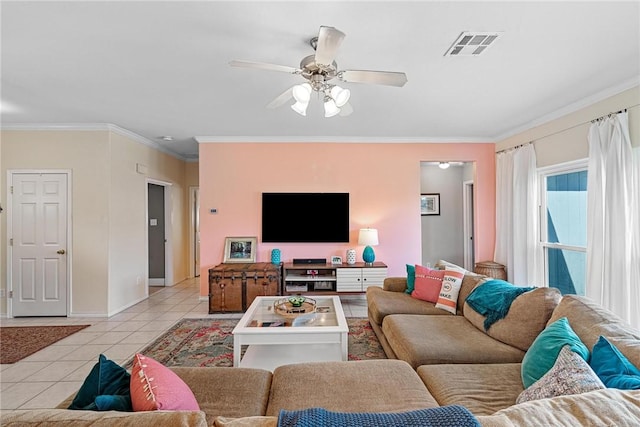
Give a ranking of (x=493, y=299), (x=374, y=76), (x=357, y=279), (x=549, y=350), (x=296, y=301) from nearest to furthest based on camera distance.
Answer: (x=549, y=350), (x=374, y=76), (x=493, y=299), (x=296, y=301), (x=357, y=279)

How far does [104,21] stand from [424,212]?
235 inches

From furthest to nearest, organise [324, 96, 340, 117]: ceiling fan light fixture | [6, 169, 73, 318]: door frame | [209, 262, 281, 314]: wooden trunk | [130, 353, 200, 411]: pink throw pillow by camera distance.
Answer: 1. [209, 262, 281, 314]: wooden trunk
2. [6, 169, 73, 318]: door frame
3. [324, 96, 340, 117]: ceiling fan light fixture
4. [130, 353, 200, 411]: pink throw pillow

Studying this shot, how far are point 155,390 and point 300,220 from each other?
12.5 feet

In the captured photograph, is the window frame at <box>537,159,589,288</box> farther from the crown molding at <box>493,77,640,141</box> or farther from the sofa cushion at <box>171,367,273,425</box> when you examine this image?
the sofa cushion at <box>171,367,273,425</box>

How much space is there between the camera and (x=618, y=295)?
2.79 meters

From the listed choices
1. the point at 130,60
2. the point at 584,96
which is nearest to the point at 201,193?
the point at 130,60

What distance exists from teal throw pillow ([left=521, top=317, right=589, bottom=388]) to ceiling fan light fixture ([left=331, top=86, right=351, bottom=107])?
5.97ft

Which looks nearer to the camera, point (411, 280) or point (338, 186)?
point (411, 280)

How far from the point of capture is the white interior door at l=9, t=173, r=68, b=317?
13.6 ft

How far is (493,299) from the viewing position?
7.91 ft

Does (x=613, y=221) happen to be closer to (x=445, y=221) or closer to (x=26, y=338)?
(x=445, y=221)

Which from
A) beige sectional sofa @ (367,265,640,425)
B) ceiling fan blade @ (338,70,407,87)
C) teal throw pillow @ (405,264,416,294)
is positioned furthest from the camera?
teal throw pillow @ (405,264,416,294)

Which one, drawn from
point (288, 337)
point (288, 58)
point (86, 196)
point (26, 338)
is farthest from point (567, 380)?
point (86, 196)

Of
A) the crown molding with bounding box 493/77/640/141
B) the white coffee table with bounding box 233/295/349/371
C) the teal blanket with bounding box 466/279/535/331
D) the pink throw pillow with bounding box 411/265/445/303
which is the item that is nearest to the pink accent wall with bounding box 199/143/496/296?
the crown molding with bounding box 493/77/640/141
